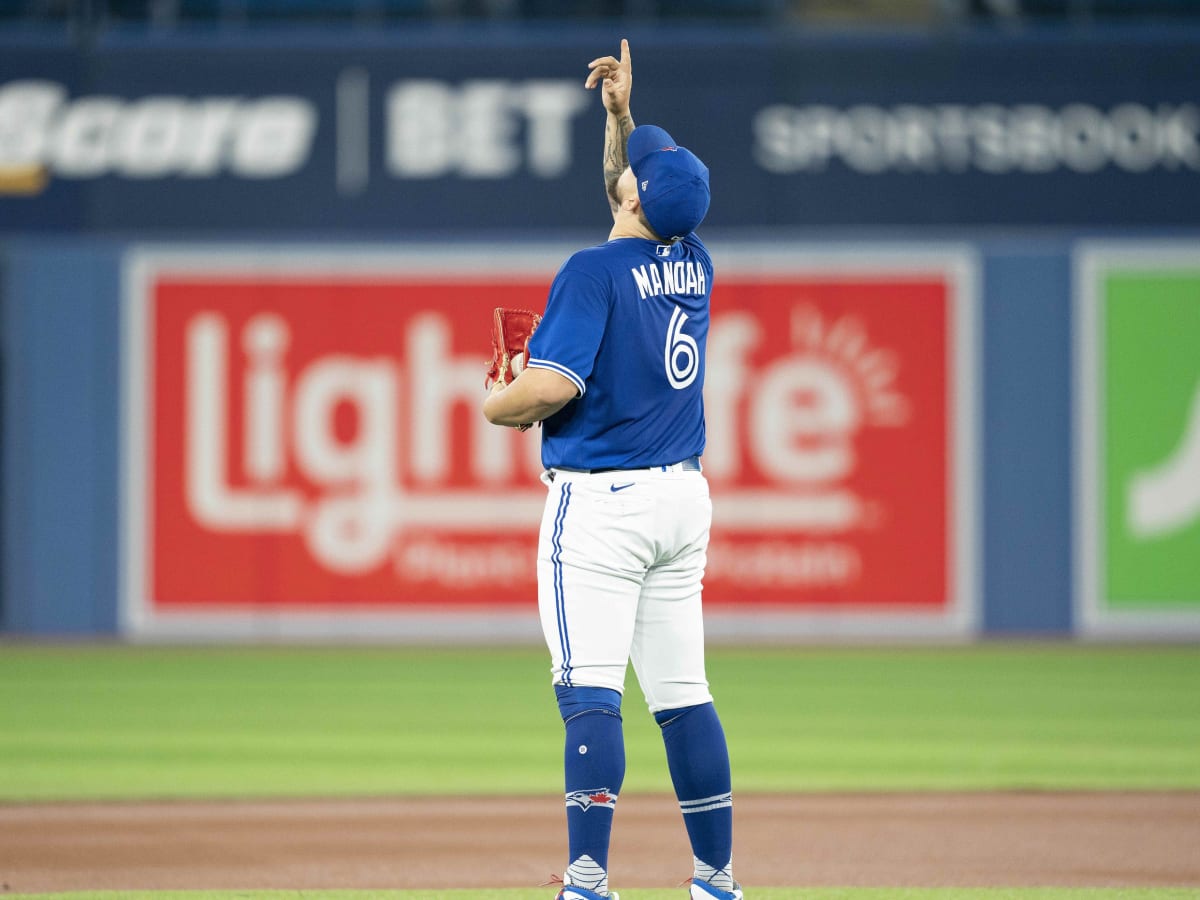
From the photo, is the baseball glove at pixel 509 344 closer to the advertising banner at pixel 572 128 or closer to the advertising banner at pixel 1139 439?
the advertising banner at pixel 572 128

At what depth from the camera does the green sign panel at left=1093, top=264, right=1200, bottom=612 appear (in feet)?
51.3

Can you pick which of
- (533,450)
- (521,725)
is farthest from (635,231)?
(533,450)

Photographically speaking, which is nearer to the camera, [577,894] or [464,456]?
[577,894]

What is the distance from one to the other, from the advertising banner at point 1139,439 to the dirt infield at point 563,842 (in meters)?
8.09

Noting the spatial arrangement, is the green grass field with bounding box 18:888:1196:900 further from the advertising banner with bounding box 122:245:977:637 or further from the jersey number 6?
the advertising banner with bounding box 122:245:977:637

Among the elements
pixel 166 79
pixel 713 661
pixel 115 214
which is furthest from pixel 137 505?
pixel 713 661

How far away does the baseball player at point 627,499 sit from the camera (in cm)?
471

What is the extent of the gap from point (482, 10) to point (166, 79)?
2800 millimetres

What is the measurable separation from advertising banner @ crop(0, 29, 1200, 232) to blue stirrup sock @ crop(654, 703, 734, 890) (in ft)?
37.1

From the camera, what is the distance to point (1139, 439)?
15.7m

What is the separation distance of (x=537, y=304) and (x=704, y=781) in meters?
11.3

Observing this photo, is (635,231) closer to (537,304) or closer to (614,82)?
(614,82)

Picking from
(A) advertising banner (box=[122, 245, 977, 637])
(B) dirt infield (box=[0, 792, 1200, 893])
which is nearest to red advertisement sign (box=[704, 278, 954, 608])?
(A) advertising banner (box=[122, 245, 977, 637])

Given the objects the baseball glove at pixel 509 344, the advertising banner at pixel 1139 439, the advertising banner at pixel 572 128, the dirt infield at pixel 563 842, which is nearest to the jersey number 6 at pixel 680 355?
the baseball glove at pixel 509 344
